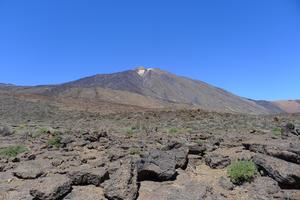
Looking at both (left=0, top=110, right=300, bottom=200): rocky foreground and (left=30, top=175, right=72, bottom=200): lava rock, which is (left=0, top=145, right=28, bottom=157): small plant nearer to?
(left=0, top=110, right=300, bottom=200): rocky foreground

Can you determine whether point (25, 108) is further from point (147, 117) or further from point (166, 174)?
point (166, 174)

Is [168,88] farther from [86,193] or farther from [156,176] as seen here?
[86,193]

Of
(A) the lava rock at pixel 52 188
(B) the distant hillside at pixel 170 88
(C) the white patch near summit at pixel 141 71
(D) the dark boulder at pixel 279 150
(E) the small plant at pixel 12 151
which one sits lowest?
(A) the lava rock at pixel 52 188

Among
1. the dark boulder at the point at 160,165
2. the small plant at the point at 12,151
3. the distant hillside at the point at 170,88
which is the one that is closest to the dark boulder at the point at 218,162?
the dark boulder at the point at 160,165

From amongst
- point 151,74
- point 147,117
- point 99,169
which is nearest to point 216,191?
point 99,169

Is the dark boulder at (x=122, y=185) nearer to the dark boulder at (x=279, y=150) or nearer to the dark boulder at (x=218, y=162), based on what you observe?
the dark boulder at (x=218, y=162)

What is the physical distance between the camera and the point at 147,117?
117 ft

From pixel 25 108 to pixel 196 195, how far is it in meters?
37.9

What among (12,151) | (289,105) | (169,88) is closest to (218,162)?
(12,151)

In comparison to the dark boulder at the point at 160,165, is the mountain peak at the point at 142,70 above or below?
above

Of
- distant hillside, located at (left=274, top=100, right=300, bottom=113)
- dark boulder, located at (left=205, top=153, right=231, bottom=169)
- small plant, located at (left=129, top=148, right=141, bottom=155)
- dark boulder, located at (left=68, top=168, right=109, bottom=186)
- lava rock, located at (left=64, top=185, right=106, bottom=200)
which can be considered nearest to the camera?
lava rock, located at (left=64, top=185, right=106, bottom=200)

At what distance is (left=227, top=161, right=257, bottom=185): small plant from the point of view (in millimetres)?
8922

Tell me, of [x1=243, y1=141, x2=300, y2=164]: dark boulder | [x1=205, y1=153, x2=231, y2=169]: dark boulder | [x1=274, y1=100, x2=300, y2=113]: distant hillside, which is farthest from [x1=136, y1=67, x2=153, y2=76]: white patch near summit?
[x1=205, y1=153, x2=231, y2=169]: dark boulder

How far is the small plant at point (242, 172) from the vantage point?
29.3 ft
